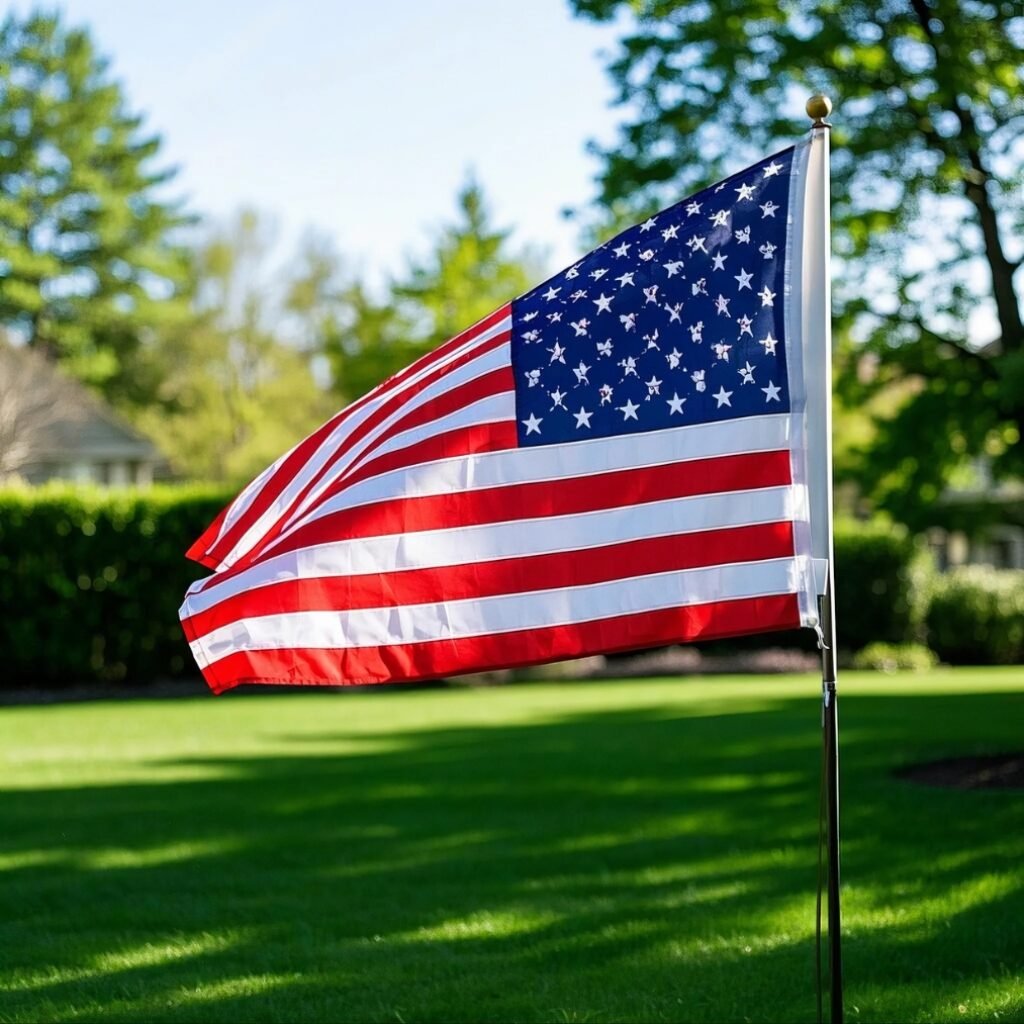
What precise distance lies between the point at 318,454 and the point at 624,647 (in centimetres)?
134

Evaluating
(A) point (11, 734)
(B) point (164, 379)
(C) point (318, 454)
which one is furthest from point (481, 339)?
(B) point (164, 379)

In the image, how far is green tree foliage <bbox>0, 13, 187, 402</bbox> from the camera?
4281cm

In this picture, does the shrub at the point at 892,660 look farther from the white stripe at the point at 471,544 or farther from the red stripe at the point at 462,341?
the white stripe at the point at 471,544

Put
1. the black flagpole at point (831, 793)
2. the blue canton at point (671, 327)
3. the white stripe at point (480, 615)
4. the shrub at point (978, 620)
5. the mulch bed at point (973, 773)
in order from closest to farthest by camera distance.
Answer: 1. the black flagpole at point (831, 793)
2. the white stripe at point (480, 615)
3. the blue canton at point (671, 327)
4. the mulch bed at point (973, 773)
5. the shrub at point (978, 620)

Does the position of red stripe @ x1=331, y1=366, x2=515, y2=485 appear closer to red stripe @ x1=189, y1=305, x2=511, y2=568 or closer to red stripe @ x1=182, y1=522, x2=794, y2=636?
red stripe @ x1=189, y1=305, x2=511, y2=568

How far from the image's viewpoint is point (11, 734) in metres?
14.7

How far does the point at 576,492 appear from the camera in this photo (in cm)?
466

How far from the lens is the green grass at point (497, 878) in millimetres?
5500

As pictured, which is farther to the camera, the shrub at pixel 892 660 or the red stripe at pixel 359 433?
the shrub at pixel 892 660

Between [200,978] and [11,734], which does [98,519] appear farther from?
[200,978]

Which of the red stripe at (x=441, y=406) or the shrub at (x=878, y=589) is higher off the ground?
the red stripe at (x=441, y=406)

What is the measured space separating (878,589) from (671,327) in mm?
21785

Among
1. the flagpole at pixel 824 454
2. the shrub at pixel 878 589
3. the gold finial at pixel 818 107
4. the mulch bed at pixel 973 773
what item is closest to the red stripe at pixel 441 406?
the flagpole at pixel 824 454

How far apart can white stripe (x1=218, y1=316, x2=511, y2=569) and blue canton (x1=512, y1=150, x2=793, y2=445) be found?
244mm
